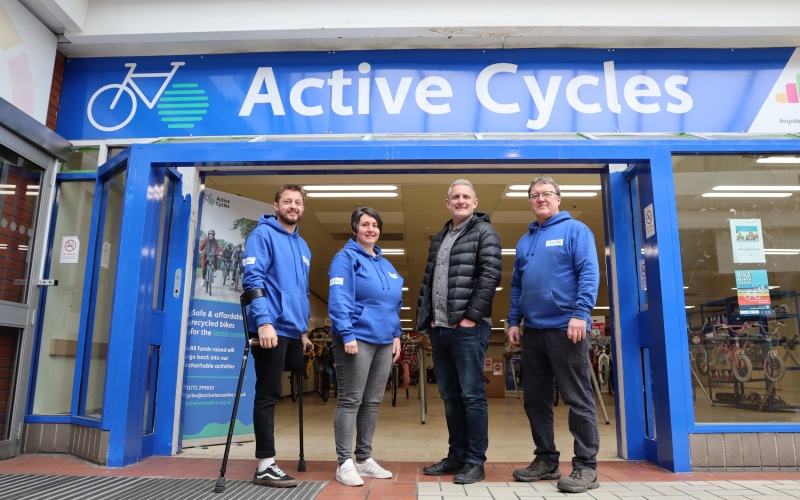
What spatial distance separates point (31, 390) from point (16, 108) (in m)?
1.99

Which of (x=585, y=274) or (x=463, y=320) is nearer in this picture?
(x=585, y=274)

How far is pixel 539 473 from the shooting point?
3.11 metres

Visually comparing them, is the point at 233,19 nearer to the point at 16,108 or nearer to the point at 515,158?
the point at 16,108

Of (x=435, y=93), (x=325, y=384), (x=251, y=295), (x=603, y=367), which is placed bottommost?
(x=325, y=384)

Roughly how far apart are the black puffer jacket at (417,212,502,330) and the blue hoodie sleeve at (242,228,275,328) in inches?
39.8

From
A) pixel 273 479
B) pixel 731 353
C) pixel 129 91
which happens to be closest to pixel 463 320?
pixel 273 479

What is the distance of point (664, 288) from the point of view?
3.49 metres

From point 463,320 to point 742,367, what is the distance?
1993mm

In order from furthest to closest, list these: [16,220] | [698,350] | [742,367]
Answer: [16,220], [742,367], [698,350]

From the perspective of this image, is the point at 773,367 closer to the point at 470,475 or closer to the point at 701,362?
the point at 701,362

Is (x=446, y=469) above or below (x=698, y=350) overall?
below

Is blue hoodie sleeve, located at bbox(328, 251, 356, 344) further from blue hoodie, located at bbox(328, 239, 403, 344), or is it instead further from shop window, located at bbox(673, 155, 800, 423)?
shop window, located at bbox(673, 155, 800, 423)

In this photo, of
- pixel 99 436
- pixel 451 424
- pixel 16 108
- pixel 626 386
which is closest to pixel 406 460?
pixel 451 424

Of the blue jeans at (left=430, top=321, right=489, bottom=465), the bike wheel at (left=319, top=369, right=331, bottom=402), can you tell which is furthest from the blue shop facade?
the bike wheel at (left=319, top=369, right=331, bottom=402)
